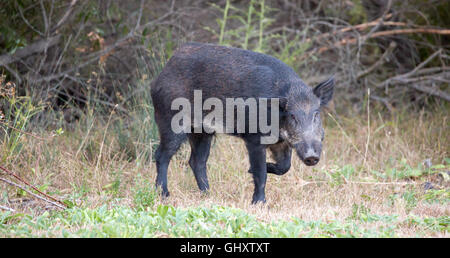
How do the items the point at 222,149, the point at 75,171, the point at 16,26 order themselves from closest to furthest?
1. the point at 75,171
2. the point at 222,149
3. the point at 16,26

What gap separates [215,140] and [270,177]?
96cm

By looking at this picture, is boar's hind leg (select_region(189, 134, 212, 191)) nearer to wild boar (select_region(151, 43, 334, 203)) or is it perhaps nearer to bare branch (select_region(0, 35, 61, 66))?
wild boar (select_region(151, 43, 334, 203))

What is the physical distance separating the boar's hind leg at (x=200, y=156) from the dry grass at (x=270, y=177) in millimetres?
147

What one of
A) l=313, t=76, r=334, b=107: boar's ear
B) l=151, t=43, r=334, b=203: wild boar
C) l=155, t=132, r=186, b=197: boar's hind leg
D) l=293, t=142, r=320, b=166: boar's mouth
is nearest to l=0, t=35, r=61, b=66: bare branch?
l=151, t=43, r=334, b=203: wild boar

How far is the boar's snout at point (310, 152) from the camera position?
454 cm

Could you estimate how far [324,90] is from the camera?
506cm

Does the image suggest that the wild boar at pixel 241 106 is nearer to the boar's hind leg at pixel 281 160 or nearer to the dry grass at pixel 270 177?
the boar's hind leg at pixel 281 160

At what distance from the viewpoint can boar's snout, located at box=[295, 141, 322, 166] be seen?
4543mm

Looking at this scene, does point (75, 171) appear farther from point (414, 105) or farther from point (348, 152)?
point (414, 105)

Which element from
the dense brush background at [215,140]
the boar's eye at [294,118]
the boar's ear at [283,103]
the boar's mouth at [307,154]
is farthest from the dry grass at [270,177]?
the boar's ear at [283,103]

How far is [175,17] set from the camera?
8.73 m
